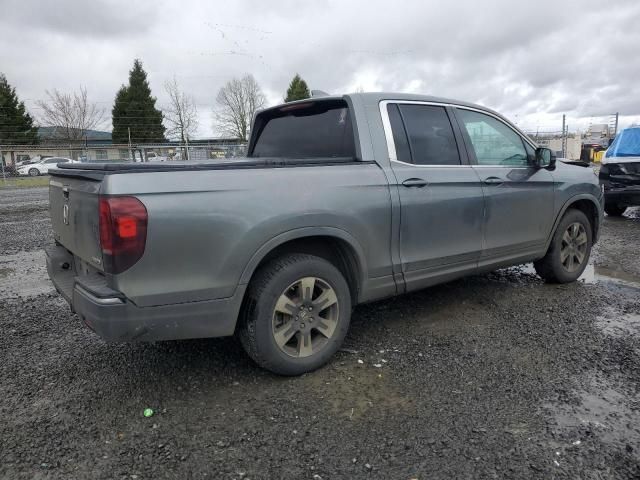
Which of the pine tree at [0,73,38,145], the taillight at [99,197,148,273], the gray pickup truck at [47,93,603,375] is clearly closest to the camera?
the taillight at [99,197,148,273]

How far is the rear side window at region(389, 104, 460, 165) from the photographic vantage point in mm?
3732

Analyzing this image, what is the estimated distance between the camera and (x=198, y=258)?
2658 millimetres

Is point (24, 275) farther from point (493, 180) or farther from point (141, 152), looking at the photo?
point (141, 152)

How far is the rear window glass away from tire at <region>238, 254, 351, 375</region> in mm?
987

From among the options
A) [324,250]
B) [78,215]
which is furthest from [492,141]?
[78,215]

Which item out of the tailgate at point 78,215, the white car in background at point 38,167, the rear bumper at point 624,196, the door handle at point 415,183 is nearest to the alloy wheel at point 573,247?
the door handle at point 415,183

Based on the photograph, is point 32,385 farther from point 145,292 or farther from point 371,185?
point 371,185

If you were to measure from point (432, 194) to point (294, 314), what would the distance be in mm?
1425

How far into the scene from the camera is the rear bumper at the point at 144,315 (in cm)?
253

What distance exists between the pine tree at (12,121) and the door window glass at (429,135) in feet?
166

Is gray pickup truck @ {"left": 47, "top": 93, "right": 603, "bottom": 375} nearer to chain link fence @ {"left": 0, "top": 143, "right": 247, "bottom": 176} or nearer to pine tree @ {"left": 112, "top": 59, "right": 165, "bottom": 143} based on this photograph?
chain link fence @ {"left": 0, "top": 143, "right": 247, "bottom": 176}

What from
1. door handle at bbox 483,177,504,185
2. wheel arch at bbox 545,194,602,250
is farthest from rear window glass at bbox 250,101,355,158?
wheel arch at bbox 545,194,602,250

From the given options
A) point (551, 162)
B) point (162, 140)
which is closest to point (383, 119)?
point (551, 162)

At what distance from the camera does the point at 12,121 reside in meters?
46.0
